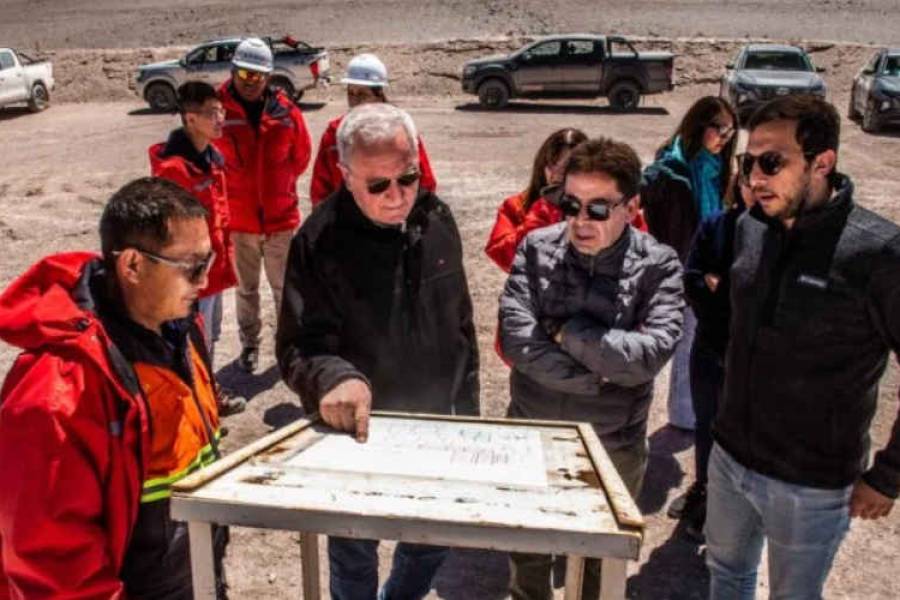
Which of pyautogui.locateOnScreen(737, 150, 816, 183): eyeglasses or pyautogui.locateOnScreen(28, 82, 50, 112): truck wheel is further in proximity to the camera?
pyautogui.locateOnScreen(28, 82, 50, 112): truck wheel

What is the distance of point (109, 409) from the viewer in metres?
1.84

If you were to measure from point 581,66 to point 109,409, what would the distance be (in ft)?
59.6

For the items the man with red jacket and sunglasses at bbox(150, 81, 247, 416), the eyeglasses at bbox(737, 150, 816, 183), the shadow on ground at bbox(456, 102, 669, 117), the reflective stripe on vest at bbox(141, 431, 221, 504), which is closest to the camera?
the reflective stripe on vest at bbox(141, 431, 221, 504)

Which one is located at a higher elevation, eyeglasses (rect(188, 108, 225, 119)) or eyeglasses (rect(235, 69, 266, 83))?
eyeglasses (rect(235, 69, 266, 83))

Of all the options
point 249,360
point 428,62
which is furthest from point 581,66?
point 249,360

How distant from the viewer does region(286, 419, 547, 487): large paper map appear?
5.42 feet

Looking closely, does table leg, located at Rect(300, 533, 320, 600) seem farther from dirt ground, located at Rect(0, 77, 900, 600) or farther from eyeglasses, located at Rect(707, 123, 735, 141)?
eyeglasses, located at Rect(707, 123, 735, 141)

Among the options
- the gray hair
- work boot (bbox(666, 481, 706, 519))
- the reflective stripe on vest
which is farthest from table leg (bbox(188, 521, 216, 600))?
work boot (bbox(666, 481, 706, 519))

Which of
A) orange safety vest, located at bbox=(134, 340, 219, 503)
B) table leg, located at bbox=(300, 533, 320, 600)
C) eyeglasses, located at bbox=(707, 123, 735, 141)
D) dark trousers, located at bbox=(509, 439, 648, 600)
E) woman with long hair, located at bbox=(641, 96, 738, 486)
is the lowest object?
dark trousers, located at bbox=(509, 439, 648, 600)

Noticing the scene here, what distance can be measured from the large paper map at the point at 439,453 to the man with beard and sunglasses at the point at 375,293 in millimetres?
332

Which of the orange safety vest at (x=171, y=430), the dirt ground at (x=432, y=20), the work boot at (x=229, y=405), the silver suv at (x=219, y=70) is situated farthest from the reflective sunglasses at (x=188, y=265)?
the dirt ground at (x=432, y=20)

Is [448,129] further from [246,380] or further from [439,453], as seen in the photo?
[439,453]

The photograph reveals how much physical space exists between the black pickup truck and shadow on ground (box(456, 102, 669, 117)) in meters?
0.25

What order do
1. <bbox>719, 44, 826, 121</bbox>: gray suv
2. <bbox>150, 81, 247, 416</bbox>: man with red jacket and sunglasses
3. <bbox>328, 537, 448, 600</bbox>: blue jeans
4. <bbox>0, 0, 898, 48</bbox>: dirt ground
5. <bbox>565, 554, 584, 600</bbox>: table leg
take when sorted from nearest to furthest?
<bbox>565, 554, 584, 600</bbox>: table leg → <bbox>328, 537, 448, 600</bbox>: blue jeans → <bbox>150, 81, 247, 416</bbox>: man with red jacket and sunglasses → <bbox>719, 44, 826, 121</bbox>: gray suv → <bbox>0, 0, 898, 48</bbox>: dirt ground
